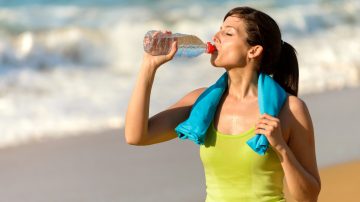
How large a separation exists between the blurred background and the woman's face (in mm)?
2615

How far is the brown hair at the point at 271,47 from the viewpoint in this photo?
3.86 meters

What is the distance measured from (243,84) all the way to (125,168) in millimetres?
3260

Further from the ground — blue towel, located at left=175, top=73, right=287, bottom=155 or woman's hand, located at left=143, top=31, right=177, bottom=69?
woman's hand, located at left=143, top=31, right=177, bottom=69

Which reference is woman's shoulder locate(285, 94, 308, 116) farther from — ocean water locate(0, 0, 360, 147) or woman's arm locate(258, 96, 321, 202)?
ocean water locate(0, 0, 360, 147)

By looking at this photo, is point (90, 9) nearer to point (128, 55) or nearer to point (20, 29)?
point (20, 29)

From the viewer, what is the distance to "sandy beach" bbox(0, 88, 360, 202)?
6.48 m

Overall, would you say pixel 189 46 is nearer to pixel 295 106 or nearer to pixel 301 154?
pixel 295 106

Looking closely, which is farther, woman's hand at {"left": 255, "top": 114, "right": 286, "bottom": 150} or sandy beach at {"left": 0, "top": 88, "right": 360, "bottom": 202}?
sandy beach at {"left": 0, "top": 88, "right": 360, "bottom": 202}

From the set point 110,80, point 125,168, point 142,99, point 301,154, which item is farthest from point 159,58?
point 110,80

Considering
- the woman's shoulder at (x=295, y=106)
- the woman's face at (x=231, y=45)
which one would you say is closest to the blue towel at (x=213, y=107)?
the woman's shoulder at (x=295, y=106)

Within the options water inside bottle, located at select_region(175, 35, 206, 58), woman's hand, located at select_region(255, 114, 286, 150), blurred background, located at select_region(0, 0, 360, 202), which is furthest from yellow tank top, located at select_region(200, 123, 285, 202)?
blurred background, located at select_region(0, 0, 360, 202)

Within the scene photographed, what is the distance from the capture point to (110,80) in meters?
10.9

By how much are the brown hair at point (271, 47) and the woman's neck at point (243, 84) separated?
2.6 inches

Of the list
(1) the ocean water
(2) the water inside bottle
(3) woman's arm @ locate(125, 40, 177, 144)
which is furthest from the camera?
(1) the ocean water
